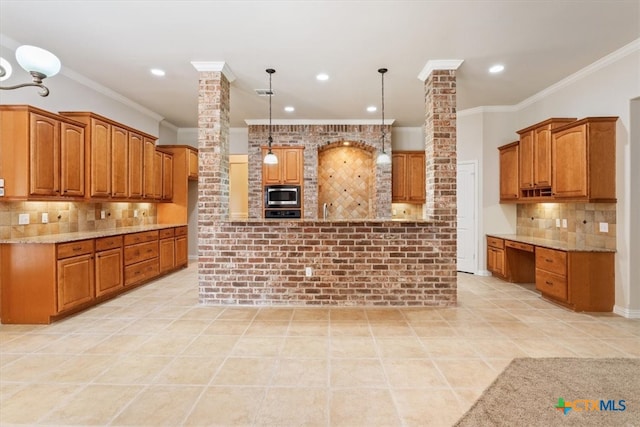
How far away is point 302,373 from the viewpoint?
2.41 metres

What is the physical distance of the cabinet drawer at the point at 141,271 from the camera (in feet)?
14.9

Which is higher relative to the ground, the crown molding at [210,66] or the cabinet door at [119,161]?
the crown molding at [210,66]

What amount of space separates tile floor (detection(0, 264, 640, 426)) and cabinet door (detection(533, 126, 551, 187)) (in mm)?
1739

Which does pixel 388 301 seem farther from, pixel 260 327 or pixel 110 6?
pixel 110 6

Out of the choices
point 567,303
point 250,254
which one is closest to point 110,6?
point 250,254

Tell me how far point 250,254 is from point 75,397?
217cm

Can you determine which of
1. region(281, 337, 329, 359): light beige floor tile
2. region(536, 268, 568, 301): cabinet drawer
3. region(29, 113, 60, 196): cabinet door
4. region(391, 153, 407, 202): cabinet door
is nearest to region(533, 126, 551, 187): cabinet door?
region(536, 268, 568, 301): cabinet drawer

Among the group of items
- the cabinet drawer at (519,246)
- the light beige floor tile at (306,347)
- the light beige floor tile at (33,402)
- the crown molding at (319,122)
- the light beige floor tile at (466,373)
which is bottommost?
the light beige floor tile at (33,402)

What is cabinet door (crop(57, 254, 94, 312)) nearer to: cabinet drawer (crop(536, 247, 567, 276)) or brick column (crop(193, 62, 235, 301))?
brick column (crop(193, 62, 235, 301))

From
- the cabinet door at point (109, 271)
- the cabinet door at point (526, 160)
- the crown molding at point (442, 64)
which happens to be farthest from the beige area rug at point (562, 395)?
the cabinet door at point (109, 271)

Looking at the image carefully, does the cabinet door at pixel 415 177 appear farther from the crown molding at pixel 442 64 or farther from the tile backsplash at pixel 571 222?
the crown molding at pixel 442 64

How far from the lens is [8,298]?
11.0 ft

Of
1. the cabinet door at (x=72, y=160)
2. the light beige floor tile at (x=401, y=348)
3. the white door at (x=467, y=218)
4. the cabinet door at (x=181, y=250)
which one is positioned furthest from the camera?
the cabinet door at (x=181, y=250)

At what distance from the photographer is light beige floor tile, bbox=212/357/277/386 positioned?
2.30 meters
